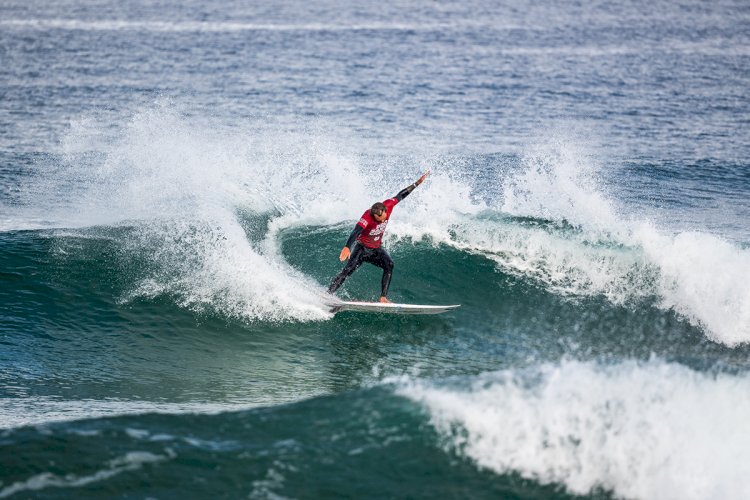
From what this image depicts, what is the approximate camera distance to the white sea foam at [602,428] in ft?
26.6

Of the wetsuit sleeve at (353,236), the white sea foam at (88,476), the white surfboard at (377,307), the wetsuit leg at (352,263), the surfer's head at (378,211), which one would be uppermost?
the surfer's head at (378,211)

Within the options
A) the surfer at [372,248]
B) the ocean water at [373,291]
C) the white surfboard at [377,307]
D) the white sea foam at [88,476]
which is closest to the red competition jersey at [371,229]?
the surfer at [372,248]

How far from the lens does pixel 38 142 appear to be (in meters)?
25.9

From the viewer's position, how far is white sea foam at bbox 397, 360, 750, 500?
26.6 feet

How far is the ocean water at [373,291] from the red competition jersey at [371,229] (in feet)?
3.89

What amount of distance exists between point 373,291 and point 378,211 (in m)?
2.03

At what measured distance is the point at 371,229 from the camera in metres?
13.1

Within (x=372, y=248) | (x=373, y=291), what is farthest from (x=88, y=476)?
(x=373, y=291)

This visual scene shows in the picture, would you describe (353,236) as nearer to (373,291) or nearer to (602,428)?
(373,291)

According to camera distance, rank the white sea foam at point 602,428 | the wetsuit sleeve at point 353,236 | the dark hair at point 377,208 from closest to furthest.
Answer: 1. the white sea foam at point 602,428
2. the wetsuit sleeve at point 353,236
3. the dark hair at point 377,208

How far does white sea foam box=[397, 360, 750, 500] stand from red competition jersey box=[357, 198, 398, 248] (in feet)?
14.5

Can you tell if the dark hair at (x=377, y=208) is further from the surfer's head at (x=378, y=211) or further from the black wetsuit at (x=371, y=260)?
the black wetsuit at (x=371, y=260)

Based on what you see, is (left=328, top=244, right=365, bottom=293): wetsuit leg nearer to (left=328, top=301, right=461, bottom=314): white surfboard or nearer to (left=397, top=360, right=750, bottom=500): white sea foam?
(left=328, top=301, right=461, bottom=314): white surfboard

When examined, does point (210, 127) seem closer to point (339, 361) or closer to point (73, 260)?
point (73, 260)
